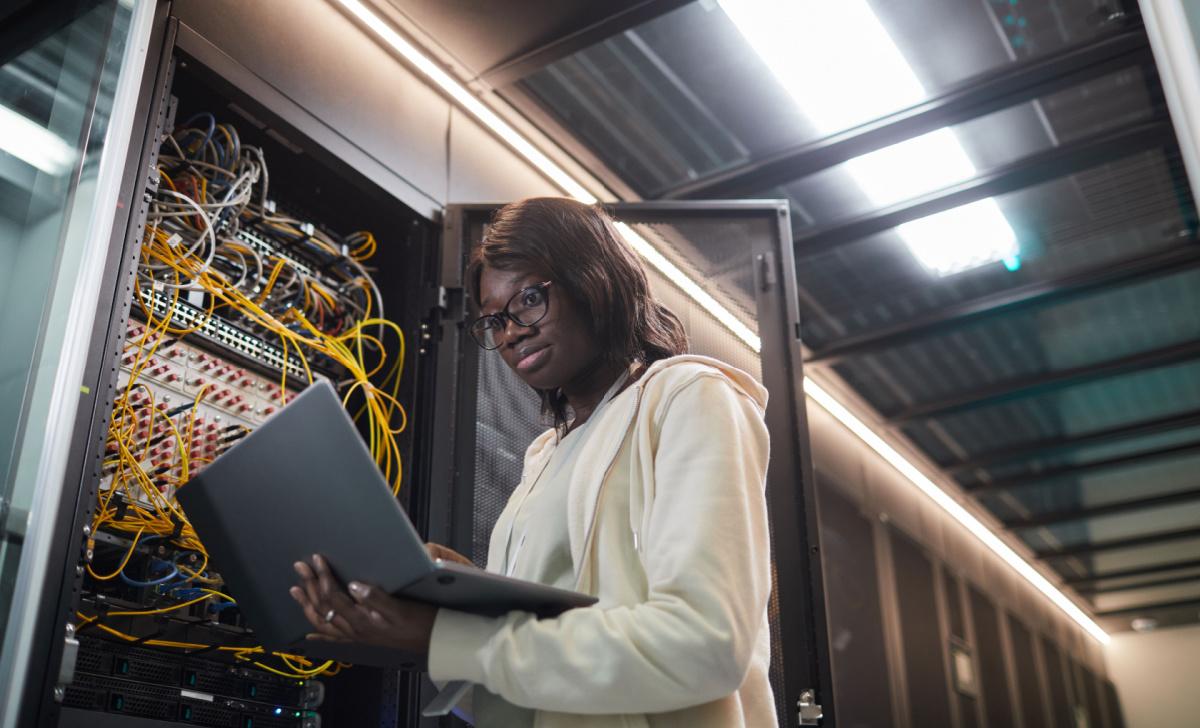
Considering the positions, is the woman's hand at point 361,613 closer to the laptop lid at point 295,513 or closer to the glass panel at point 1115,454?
the laptop lid at point 295,513

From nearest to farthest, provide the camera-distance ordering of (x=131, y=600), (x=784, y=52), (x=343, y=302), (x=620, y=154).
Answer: (x=131, y=600) < (x=343, y=302) < (x=784, y=52) < (x=620, y=154)

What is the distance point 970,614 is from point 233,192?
607 cm

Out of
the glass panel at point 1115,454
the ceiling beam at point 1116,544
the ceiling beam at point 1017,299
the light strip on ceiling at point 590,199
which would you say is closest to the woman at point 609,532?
the light strip on ceiling at point 590,199

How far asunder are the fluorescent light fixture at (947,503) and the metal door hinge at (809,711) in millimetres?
1398

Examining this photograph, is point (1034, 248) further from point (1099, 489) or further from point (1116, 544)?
point (1116, 544)

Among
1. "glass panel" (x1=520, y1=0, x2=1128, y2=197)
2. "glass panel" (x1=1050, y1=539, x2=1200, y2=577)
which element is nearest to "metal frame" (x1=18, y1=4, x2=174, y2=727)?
"glass panel" (x1=520, y1=0, x2=1128, y2=197)

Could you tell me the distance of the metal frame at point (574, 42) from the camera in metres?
2.84

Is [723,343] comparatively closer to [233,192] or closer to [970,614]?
[233,192]

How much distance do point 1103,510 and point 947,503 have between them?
3.89ft

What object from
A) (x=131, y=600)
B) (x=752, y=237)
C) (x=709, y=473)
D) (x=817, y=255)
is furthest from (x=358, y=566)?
(x=817, y=255)

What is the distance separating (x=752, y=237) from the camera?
2.87 m

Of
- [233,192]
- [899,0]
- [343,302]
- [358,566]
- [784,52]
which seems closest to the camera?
[358,566]

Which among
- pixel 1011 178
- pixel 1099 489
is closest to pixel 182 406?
pixel 1011 178

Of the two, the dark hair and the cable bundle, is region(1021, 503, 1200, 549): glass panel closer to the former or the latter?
the cable bundle
